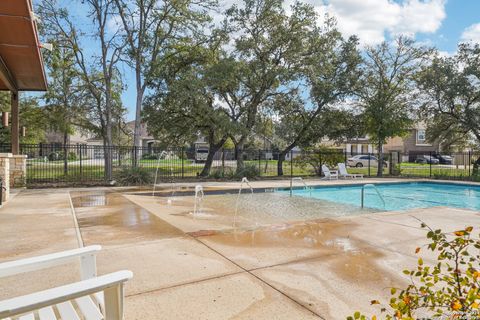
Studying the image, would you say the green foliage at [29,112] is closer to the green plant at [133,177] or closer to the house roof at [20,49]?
the green plant at [133,177]

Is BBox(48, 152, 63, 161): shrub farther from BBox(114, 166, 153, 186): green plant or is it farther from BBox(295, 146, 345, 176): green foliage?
BBox(295, 146, 345, 176): green foliage

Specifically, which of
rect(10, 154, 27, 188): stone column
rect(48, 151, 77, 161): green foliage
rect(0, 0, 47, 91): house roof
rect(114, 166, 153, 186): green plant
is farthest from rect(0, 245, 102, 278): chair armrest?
rect(48, 151, 77, 161): green foliage

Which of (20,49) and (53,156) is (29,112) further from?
(20,49)

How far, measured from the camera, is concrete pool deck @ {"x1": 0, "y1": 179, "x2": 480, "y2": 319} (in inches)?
103

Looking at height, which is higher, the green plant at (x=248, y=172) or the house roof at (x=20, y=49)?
the house roof at (x=20, y=49)

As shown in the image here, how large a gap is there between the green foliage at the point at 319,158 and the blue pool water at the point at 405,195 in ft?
13.3

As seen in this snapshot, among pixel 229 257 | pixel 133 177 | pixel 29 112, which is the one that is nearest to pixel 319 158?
pixel 133 177

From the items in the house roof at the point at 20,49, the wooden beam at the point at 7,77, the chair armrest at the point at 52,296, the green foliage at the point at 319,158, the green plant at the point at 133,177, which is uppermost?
the house roof at the point at 20,49

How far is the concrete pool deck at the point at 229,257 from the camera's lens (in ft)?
8.55

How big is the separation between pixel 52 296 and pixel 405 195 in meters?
12.7

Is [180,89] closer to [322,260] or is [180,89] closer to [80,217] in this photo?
[80,217]

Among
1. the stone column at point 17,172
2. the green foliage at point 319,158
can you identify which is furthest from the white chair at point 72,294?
the green foliage at point 319,158

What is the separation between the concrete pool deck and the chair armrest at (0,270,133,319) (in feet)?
3.53

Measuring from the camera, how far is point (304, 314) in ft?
7.99
